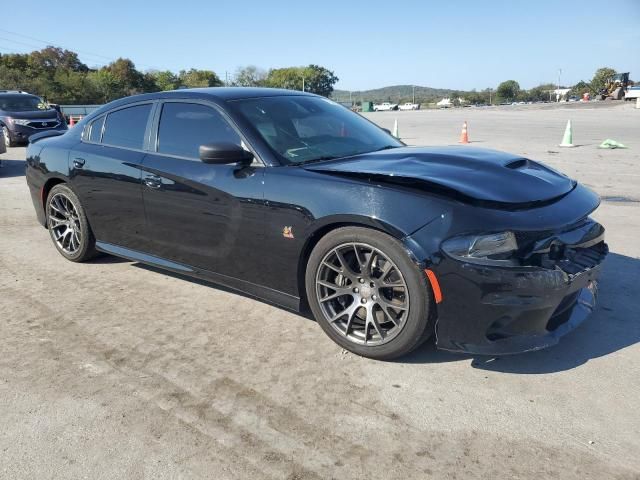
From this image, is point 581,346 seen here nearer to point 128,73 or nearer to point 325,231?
point 325,231

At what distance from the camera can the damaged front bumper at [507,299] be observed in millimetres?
2707

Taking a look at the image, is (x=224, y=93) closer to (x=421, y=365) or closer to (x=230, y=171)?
(x=230, y=171)

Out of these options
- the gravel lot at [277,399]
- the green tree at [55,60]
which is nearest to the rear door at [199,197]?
the gravel lot at [277,399]

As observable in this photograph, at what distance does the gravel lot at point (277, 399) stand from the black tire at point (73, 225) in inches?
33.4

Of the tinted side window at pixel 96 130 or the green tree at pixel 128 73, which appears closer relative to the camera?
the tinted side window at pixel 96 130

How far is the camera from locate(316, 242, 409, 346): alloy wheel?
9.92 feet

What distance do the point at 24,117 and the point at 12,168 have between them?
5.05 metres

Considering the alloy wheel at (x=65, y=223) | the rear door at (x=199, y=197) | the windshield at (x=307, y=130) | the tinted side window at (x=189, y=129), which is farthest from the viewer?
the alloy wheel at (x=65, y=223)

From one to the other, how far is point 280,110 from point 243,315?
1537mm

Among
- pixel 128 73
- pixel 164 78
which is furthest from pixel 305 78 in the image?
pixel 128 73

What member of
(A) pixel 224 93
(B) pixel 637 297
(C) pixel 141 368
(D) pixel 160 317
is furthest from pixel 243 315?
(B) pixel 637 297

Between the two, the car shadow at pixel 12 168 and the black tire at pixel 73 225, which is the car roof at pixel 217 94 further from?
the car shadow at pixel 12 168

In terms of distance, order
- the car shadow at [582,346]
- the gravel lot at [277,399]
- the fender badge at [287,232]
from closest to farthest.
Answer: the gravel lot at [277,399]
the car shadow at [582,346]
the fender badge at [287,232]

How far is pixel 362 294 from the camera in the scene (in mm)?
3166
